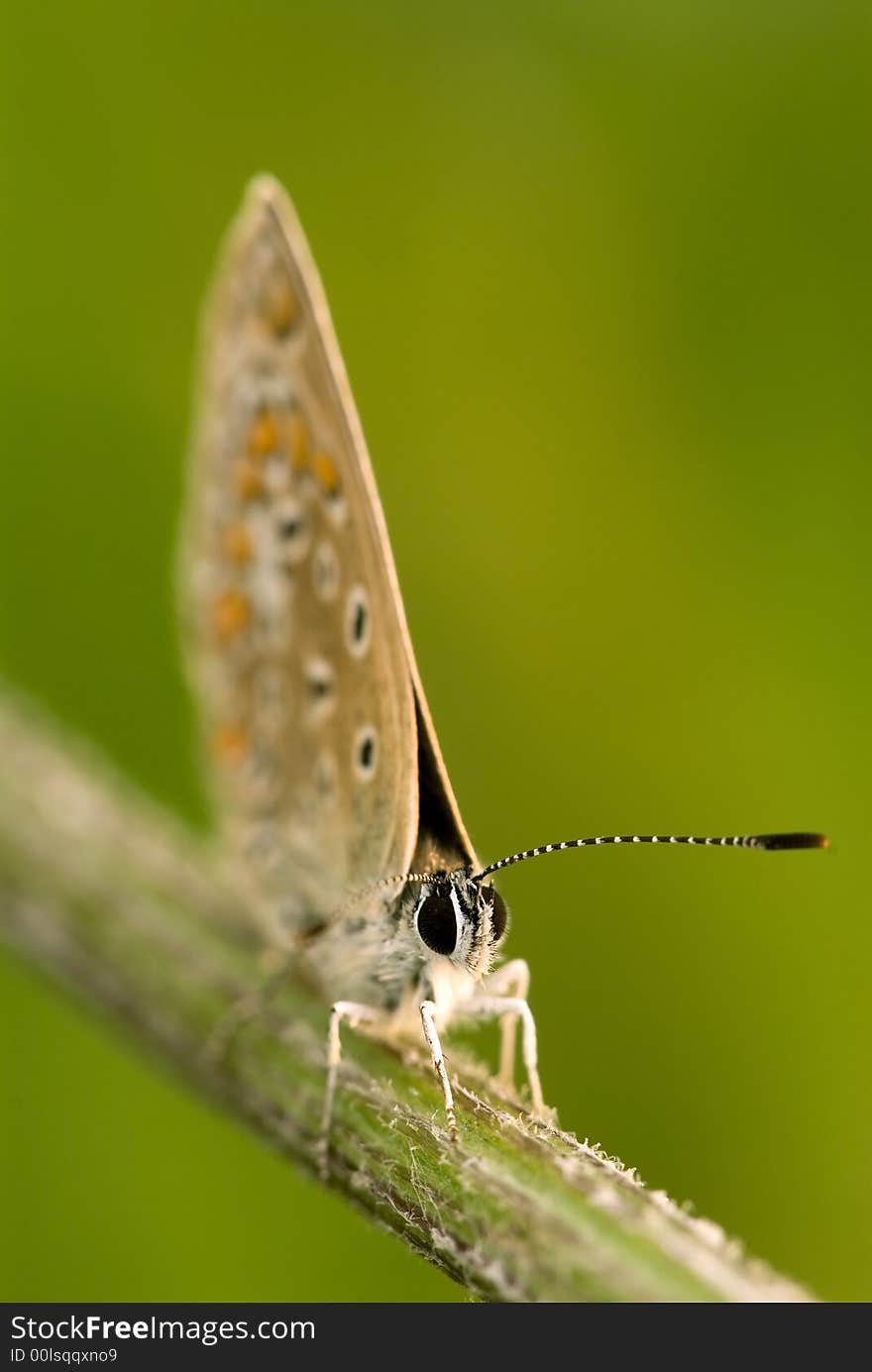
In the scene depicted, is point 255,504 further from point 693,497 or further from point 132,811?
point 693,497

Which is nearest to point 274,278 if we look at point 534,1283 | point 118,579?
point 118,579

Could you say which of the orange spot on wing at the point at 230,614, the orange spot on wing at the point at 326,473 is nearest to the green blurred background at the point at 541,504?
the orange spot on wing at the point at 230,614

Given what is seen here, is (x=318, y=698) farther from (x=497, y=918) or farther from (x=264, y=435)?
(x=497, y=918)

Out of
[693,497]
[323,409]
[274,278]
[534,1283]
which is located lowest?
[534,1283]

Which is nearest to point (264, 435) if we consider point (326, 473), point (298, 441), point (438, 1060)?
point (298, 441)

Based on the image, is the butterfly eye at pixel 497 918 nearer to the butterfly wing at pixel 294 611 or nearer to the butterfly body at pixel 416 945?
the butterfly body at pixel 416 945
